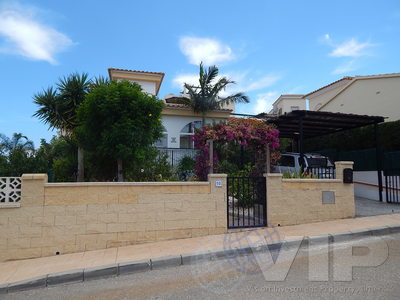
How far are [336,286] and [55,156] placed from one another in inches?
721

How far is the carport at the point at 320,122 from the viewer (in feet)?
33.8

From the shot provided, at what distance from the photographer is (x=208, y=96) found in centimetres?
1838

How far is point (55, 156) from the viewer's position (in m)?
18.7

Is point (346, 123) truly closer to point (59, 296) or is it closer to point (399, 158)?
point (399, 158)

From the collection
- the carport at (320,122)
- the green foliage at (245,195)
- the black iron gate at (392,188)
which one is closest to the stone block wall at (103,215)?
the green foliage at (245,195)

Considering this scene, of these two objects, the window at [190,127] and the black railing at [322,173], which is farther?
the window at [190,127]

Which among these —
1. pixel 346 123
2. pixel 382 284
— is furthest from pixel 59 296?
pixel 346 123

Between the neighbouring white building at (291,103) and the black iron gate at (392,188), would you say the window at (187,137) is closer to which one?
the black iron gate at (392,188)

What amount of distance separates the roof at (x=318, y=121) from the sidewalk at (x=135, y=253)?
4068 mm

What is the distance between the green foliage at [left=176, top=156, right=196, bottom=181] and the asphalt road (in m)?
7.61

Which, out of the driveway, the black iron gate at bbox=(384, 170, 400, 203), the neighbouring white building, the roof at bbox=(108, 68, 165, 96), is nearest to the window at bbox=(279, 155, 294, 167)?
the driveway

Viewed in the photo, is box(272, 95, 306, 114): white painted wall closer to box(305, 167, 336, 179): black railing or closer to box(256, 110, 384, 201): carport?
box(256, 110, 384, 201): carport

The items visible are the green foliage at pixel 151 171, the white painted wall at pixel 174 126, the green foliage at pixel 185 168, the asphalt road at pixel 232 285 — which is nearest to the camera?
the asphalt road at pixel 232 285

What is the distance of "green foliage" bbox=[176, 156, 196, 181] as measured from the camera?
13.0m
